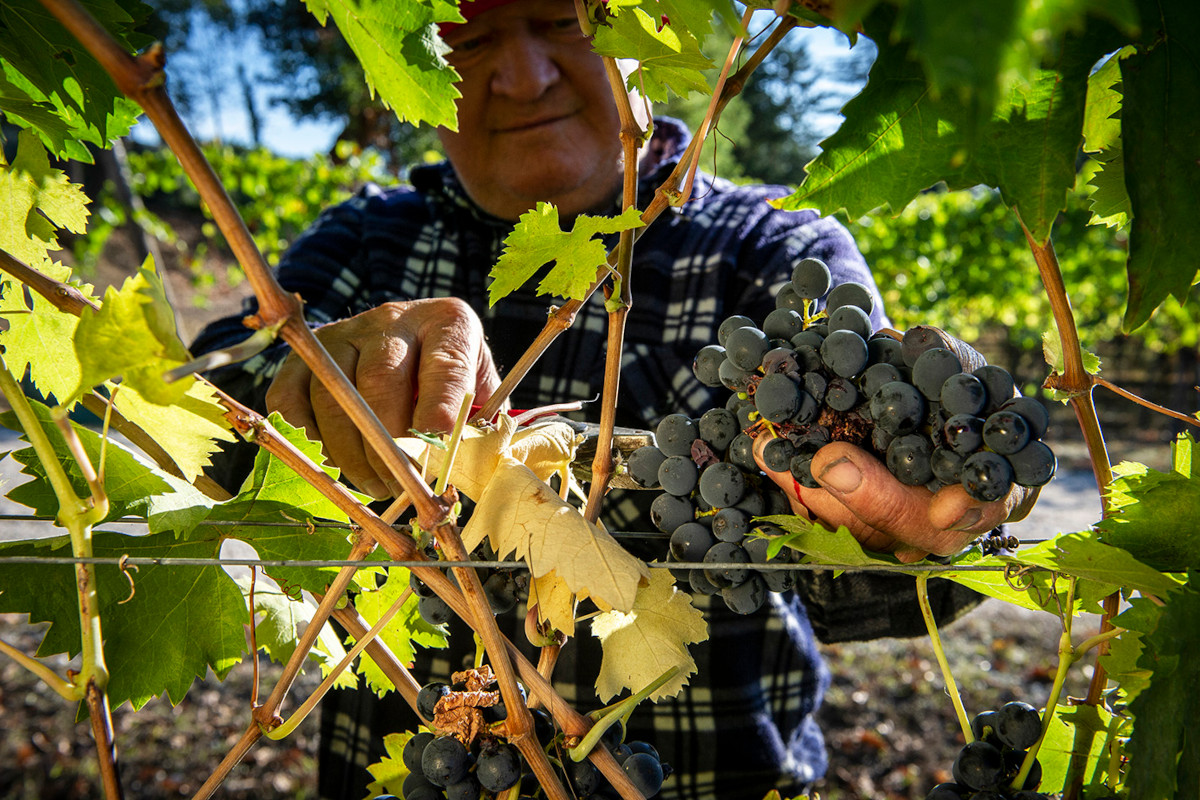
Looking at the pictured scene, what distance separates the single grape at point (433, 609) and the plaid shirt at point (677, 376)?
72cm

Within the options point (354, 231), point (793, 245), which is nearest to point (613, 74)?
point (793, 245)

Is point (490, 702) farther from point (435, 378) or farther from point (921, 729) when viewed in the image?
point (921, 729)

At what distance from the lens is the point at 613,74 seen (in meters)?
0.53

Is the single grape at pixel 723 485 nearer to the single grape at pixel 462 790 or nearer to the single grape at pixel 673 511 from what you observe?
the single grape at pixel 673 511

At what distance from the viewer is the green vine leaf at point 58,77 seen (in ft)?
1.89

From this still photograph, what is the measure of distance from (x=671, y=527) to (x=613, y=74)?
1.07 ft

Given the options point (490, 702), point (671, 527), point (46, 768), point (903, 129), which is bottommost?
point (46, 768)

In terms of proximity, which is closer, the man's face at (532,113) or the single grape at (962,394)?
the single grape at (962,394)

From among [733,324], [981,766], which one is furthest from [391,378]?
[981,766]

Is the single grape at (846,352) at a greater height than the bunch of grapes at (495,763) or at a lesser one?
greater

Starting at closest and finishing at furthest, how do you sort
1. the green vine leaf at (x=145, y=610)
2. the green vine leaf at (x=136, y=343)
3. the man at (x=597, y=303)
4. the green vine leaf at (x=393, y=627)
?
the green vine leaf at (x=136, y=343) → the green vine leaf at (x=145, y=610) → the green vine leaf at (x=393, y=627) → the man at (x=597, y=303)

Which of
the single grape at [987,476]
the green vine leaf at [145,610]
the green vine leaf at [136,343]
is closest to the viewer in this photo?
the green vine leaf at [136,343]

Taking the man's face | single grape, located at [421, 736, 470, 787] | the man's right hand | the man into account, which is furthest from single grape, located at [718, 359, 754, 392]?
the man's face

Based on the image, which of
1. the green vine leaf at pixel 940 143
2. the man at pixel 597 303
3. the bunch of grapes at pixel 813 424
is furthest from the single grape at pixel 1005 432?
the man at pixel 597 303
